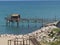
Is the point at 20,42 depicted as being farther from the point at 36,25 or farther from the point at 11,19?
the point at 36,25

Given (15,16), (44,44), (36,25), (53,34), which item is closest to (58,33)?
(53,34)

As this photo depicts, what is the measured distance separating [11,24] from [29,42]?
4466 cm

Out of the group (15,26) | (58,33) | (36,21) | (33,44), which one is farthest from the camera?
(15,26)

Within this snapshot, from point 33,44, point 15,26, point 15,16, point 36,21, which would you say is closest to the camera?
point 33,44

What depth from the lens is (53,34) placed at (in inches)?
1359

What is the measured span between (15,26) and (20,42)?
144 feet

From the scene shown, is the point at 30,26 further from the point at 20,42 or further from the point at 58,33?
the point at 20,42

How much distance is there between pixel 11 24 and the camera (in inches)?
2904

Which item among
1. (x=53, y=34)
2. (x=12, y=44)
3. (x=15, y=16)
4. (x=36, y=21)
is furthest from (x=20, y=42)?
(x=36, y=21)

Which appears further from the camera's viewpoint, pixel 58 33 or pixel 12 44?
pixel 58 33

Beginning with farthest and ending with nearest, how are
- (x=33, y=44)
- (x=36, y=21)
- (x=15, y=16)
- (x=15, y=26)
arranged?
(x=15, y=26) < (x=36, y=21) < (x=15, y=16) < (x=33, y=44)

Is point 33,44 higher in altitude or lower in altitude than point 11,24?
higher

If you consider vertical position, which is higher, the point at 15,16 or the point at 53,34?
the point at 53,34

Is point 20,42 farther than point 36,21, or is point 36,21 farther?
point 36,21
